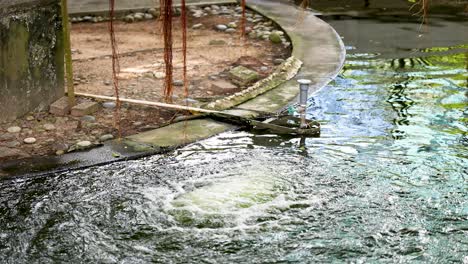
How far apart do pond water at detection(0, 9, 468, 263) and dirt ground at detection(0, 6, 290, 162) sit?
71 cm

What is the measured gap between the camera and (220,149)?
5883 millimetres

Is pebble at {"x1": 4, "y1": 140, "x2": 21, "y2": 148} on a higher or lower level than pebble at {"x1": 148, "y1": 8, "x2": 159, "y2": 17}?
lower

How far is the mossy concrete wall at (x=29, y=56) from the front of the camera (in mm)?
6004

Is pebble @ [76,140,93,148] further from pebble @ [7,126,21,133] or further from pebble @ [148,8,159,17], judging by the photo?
pebble @ [148,8,159,17]

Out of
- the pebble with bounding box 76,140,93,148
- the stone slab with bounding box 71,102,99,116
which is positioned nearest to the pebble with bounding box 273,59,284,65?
the stone slab with bounding box 71,102,99,116

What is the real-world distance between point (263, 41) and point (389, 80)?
2604 mm

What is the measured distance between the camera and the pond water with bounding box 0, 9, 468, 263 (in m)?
4.19

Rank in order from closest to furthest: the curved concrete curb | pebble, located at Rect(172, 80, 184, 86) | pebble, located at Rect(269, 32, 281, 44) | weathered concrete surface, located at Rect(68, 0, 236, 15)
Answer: the curved concrete curb, pebble, located at Rect(172, 80, 184, 86), pebble, located at Rect(269, 32, 281, 44), weathered concrete surface, located at Rect(68, 0, 236, 15)

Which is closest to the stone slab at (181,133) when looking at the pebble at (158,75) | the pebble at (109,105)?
the pebble at (109,105)

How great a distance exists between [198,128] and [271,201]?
174cm

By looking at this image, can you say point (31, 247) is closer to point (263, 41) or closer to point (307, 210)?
point (307, 210)

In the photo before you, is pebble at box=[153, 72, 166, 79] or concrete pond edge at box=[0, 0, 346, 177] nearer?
concrete pond edge at box=[0, 0, 346, 177]

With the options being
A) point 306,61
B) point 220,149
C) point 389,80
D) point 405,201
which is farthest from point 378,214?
point 306,61

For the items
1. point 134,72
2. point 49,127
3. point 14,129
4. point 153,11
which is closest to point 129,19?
point 153,11
